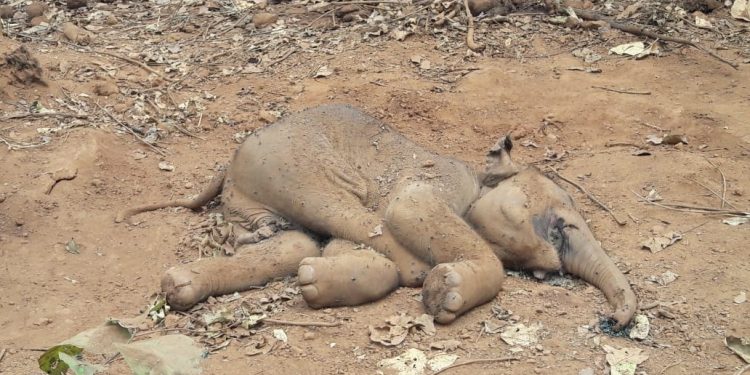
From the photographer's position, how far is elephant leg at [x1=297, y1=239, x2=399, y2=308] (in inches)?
189

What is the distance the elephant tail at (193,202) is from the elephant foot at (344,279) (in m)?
1.56

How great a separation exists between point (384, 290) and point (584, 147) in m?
3.02

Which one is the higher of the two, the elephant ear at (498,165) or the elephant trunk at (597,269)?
the elephant ear at (498,165)

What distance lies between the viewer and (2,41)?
8086 mm

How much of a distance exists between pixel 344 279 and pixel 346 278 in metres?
0.01

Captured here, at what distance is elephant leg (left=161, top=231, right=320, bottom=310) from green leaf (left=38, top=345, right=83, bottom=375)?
142cm

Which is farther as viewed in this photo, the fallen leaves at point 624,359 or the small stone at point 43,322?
the small stone at point 43,322

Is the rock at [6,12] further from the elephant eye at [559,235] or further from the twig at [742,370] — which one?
the twig at [742,370]

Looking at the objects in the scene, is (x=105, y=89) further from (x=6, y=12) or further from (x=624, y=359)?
(x=624, y=359)

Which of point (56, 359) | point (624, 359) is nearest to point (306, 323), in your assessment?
point (56, 359)

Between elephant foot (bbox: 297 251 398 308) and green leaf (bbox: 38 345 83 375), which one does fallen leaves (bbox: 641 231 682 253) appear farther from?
green leaf (bbox: 38 345 83 375)

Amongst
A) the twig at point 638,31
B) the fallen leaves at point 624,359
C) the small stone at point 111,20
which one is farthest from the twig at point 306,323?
the small stone at point 111,20

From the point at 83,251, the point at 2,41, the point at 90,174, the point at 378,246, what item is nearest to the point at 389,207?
the point at 378,246

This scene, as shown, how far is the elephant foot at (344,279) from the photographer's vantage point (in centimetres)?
480
